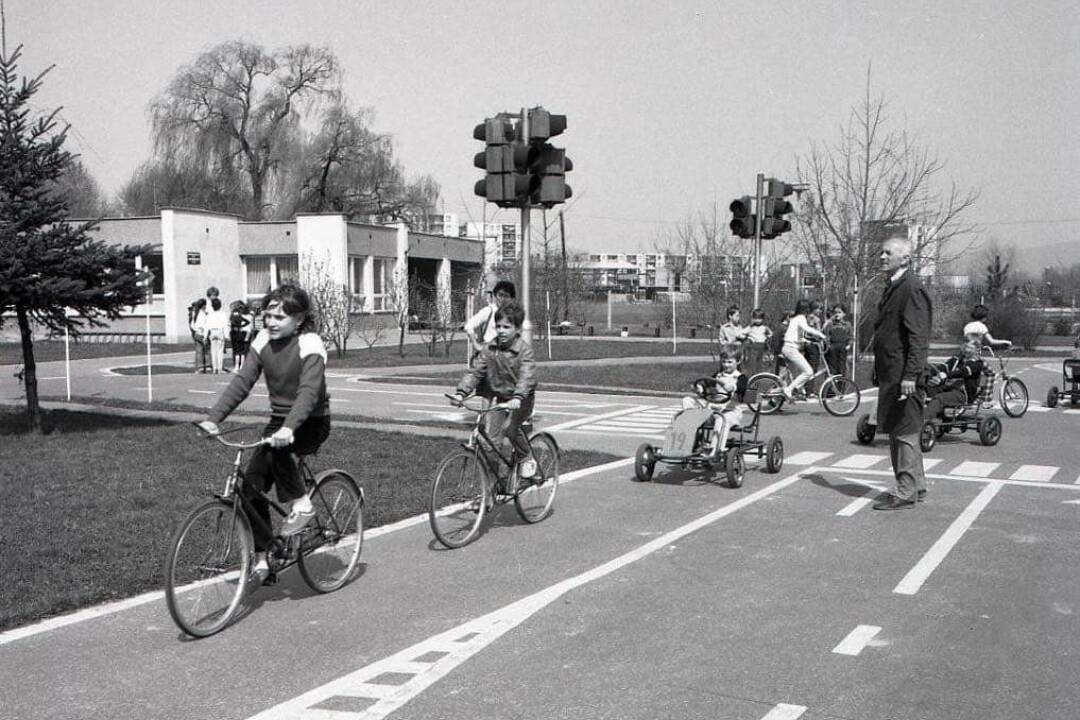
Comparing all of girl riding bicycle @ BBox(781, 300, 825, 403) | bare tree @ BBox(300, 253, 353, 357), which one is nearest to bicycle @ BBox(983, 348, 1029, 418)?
girl riding bicycle @ BBox(781, 300, 825, 403)

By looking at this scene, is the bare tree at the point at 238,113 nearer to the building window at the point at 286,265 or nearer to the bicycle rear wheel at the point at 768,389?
the building window at the point at 286,265

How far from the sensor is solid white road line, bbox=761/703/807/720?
433cm

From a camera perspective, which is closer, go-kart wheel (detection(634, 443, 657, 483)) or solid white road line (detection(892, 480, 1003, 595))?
solid white road line (detection(892, 480, 1003, 595))

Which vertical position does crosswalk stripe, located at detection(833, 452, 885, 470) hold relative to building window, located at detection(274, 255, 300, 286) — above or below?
below

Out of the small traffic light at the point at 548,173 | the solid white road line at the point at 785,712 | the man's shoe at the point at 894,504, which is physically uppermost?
Result: the small traffic light at the point at 548,173

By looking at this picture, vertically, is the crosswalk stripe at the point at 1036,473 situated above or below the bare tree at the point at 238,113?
below

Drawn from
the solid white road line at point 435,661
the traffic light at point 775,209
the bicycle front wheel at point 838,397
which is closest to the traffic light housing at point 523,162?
the solid white road line at point 435,661

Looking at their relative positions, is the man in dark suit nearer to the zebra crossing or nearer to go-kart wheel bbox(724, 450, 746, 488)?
go-kart wheel bbox(724, 450, 746, 488)

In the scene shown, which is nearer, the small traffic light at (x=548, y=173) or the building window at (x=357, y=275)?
the small traffic light at (x=548, y=173)

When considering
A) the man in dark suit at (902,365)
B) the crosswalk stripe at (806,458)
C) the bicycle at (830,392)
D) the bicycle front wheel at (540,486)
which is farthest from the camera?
the bicycle at (830,392)

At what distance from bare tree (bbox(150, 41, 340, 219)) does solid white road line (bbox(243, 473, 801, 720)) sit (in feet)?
142

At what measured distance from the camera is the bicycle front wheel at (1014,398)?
16656mm

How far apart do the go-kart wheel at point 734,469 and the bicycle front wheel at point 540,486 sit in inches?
77.6

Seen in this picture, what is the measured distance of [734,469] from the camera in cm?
977
